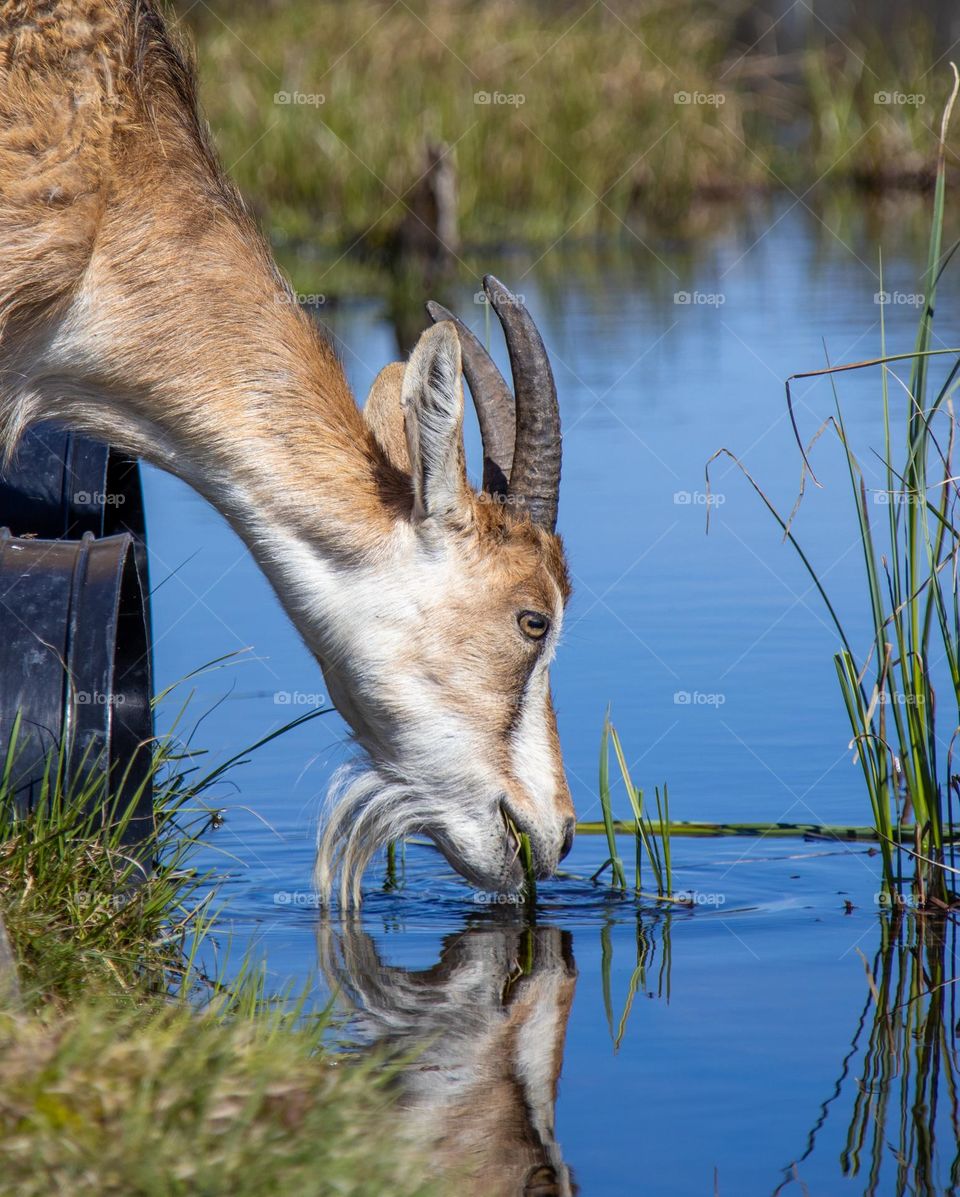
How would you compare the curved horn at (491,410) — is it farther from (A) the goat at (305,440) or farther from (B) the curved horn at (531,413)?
(B) the curved horn at (531,413)

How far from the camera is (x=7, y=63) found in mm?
5082

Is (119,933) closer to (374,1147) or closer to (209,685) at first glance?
(374,1147)

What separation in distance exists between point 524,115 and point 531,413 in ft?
55.8

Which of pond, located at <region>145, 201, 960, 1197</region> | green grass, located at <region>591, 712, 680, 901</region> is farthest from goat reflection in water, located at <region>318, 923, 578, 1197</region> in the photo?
green grass, located at <region>591, 712, 680, 901</region>

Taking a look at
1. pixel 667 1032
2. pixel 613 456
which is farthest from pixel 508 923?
pixel 613 456

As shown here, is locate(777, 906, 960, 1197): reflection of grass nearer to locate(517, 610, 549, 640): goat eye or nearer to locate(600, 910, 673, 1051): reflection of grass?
locate(600, 910, 673, 1051): reflection of grass

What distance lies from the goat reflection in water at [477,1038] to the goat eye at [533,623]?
0.93 m

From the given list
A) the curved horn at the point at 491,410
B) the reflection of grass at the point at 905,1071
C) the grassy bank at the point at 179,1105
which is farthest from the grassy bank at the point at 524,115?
the grassy bank at the point at 179,1105

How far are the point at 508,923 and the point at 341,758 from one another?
4.84ft

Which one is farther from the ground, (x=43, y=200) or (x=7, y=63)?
(x=7, y=63)

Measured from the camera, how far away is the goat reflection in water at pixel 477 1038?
159 inches

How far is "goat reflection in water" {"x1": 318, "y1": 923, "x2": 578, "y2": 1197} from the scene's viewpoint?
13.2 ft

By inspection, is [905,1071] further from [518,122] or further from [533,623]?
[518,122]

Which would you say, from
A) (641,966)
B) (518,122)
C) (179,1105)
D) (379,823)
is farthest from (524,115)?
(179,1105)
